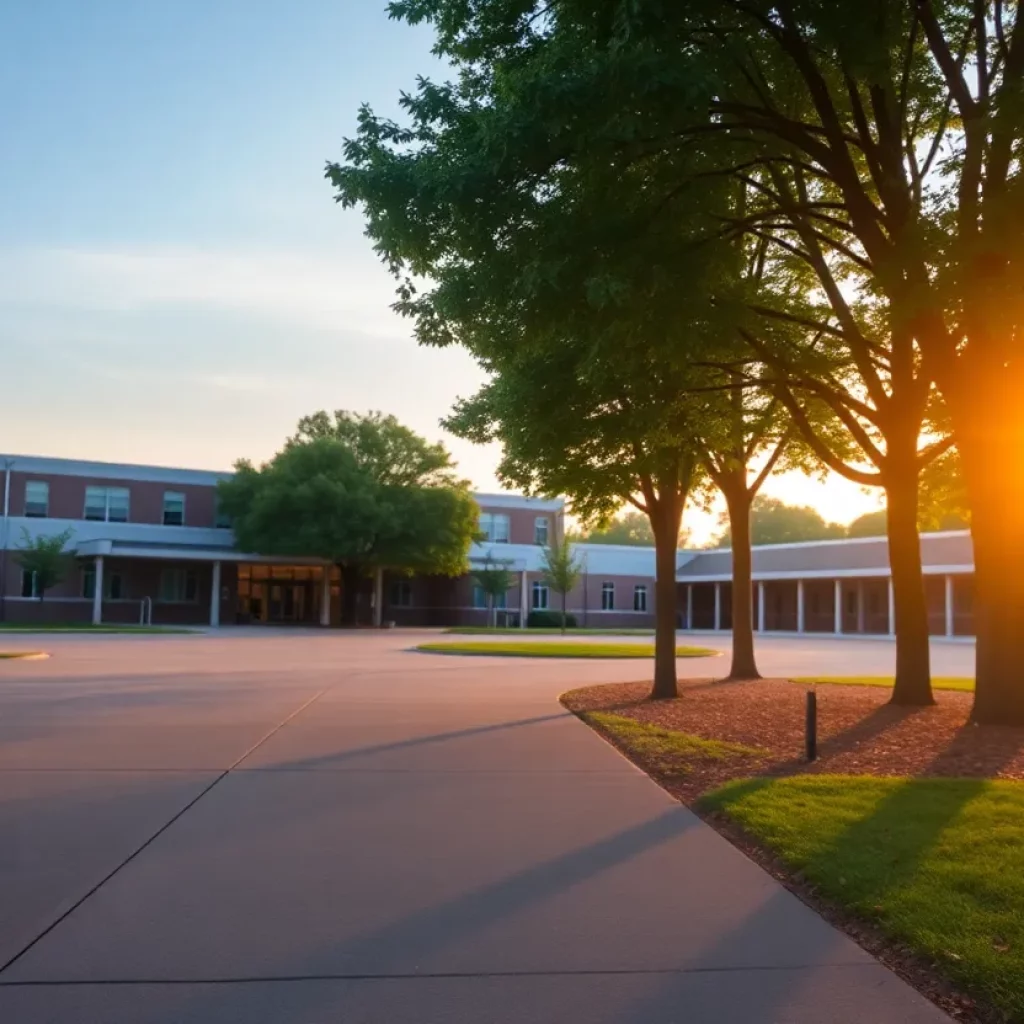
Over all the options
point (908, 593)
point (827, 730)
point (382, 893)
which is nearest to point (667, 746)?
point (827, 730)

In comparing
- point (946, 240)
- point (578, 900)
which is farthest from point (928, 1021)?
point (946, 240)

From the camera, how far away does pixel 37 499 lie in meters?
53.4

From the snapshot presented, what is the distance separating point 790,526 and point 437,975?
114 meters

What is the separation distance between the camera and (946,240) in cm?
1074

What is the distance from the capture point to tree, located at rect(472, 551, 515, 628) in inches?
2331

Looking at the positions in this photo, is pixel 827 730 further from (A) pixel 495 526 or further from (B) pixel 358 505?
(A) pixel 495 526

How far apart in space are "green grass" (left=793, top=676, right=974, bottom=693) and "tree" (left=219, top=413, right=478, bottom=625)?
32.0 m

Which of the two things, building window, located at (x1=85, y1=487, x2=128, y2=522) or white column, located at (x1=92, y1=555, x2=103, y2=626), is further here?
building window, located at (x1=85, y1=487, x2=128, y2=522)

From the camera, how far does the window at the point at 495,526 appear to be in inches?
2628

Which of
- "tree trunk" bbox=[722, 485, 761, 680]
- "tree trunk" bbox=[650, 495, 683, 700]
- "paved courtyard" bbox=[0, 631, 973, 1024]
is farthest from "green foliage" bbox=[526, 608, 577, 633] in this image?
"paved courtyard" bbox=[0, 631, 973, 1024]

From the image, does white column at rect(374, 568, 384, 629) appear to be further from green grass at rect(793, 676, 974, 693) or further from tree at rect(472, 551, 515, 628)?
green grass at rect(793, 676, 974, 693)

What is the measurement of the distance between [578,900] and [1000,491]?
8755 mm

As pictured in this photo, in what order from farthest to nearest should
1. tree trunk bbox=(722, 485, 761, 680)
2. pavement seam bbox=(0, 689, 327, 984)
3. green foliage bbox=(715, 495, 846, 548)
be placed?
green foliage bbox=(715, 495, 846, 548)
tree trunk bbox=(722, 485, 761, 680)
pavement seam bbox=(0, 689, 327, 984)

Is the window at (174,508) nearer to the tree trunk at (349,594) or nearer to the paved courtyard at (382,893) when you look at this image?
the tree trunk at (349,594)
